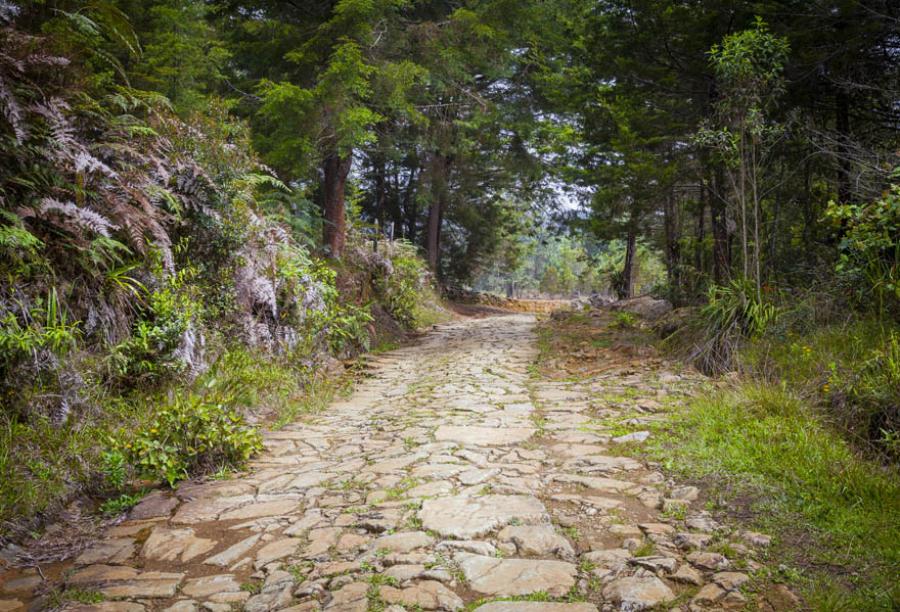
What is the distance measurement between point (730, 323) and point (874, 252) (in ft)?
4.59

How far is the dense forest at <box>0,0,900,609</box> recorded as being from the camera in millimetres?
3398

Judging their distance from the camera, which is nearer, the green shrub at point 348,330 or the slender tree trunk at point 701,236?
the green shrub at point 348,330

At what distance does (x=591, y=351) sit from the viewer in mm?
7449

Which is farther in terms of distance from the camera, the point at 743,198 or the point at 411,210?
the point at 411,210

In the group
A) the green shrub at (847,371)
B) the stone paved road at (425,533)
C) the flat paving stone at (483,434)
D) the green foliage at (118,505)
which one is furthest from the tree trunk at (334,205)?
the green shrub at (847,371)

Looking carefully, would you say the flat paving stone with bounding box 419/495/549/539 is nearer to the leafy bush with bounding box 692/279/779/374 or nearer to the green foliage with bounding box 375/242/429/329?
the leafy bush with bounding box 692/279/779/374

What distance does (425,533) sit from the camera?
8.49 feet

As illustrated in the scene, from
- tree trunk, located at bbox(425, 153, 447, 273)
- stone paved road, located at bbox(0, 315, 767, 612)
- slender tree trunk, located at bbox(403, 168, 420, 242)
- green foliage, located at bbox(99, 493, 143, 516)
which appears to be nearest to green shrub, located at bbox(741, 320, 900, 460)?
stone paved road, located at bbox(0, 315, 767, 612)

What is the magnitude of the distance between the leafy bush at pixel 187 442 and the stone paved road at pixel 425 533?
0.16 meters

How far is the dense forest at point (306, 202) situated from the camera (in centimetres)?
340

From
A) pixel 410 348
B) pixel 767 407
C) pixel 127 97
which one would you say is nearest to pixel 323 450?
pixel 767 407

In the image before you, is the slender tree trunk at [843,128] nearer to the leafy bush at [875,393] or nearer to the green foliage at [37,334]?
the leafy bush at [875,393]

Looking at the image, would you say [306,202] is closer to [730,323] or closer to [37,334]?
[37,334]

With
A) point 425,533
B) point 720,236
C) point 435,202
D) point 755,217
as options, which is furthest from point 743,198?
point 435,202
